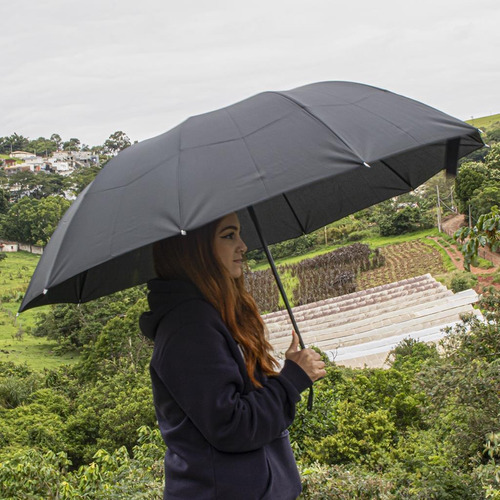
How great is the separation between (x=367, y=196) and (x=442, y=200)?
99.1 ft

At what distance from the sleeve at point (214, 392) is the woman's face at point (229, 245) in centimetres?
15

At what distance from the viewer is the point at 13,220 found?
123ft

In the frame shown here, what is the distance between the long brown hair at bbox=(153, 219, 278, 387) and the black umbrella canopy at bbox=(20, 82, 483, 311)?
0.31ft

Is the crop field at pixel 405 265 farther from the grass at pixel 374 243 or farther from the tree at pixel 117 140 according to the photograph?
the tree at pixel 117 140

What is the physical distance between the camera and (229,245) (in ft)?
3.73

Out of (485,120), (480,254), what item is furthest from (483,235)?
(485,120)

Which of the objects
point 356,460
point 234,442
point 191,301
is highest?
point 191,301

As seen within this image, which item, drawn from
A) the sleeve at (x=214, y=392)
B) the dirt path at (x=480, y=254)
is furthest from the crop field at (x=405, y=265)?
the sleeve at (x=214, y=392)

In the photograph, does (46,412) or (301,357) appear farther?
(46,412)

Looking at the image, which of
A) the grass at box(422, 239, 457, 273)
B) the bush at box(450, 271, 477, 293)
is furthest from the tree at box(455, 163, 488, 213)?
the bush at box(450, 271, 477, 293)

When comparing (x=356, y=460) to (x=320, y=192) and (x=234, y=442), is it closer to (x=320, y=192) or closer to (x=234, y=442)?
(x=320, y=192)

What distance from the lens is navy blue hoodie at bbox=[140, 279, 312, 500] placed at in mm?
975

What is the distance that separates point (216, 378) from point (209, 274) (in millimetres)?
212

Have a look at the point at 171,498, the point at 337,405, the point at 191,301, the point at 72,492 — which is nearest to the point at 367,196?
the point at 191,301
